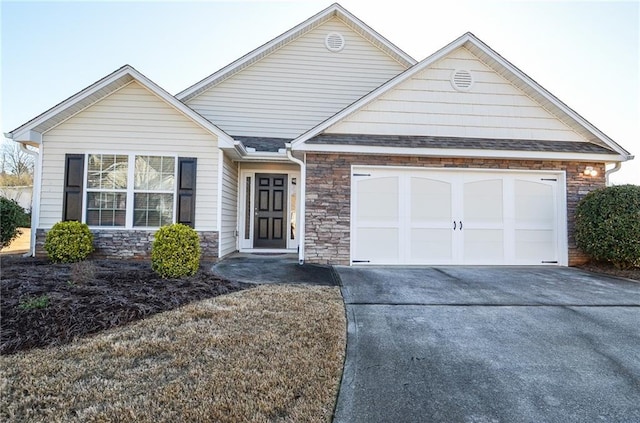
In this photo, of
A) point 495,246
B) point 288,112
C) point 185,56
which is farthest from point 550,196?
point 185,56

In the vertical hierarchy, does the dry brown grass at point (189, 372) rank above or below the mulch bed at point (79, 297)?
below

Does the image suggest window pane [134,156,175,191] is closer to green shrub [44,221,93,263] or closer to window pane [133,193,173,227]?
window pane [133,193,173,227]

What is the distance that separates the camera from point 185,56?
1377 cm

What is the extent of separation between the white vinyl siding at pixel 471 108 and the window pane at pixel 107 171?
6.57 m

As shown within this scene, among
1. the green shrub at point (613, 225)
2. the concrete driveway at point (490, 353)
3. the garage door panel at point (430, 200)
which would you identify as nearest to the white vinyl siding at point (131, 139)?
the concrete driveway at point (490, 353)

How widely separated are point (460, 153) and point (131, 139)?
756 centimetres

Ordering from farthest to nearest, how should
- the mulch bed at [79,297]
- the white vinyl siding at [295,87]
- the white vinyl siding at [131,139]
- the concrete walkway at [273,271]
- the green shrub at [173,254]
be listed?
the white vinyl siding at [295,87] → the white vinyl siding at [131,139] → the concrete walkway at [273,271] → the green shrub at [173,254] → the mulch bed at [79,297]

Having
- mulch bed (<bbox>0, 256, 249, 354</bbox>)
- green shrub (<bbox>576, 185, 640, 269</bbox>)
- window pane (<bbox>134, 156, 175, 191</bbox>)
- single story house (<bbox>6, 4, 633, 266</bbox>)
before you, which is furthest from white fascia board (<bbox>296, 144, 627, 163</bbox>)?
mulch bed (<bbox>0, 256, 249, 354</bbox>)

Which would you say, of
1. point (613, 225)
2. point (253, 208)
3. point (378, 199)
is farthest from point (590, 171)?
point (253, 208)

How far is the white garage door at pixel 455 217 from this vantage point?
7.45m

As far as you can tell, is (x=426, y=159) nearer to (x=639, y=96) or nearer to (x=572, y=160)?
(x=572, y=160)

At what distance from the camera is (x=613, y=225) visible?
6.69 metres

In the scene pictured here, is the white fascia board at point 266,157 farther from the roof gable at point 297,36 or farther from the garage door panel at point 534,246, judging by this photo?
the garage door panel at point 534,246

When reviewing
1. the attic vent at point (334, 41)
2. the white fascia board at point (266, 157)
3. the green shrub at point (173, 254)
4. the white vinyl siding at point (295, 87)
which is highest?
the attic vent at point (334, 41)
